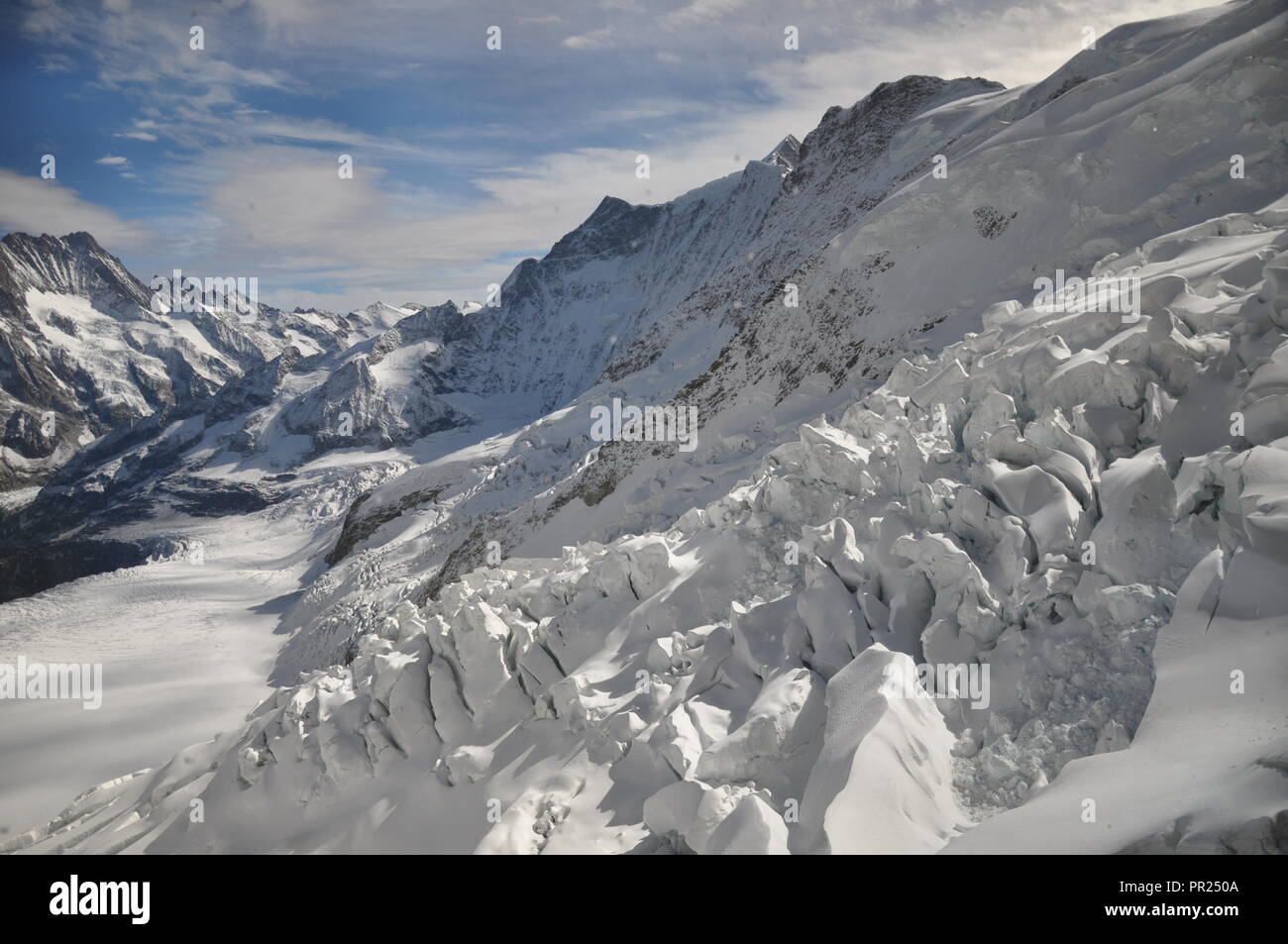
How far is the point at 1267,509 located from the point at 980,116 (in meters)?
42.0

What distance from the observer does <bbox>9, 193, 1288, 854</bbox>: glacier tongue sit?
16.2ft

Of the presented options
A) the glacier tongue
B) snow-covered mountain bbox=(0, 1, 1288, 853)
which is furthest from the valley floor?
the glacier tongue

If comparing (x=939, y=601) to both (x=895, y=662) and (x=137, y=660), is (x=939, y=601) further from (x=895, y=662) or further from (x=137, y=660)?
(x=137, y=660)

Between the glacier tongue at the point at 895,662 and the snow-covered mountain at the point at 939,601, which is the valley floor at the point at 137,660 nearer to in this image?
the snow-covered mountain at the point at 939,601

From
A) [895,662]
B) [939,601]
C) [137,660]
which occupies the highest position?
[939,601]

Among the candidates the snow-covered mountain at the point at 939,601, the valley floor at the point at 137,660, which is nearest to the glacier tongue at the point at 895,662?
the snow-covered mountain at the point at 939,601

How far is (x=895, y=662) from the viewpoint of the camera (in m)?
6.57

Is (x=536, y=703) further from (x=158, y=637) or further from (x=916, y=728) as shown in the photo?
(x=158, y=637)

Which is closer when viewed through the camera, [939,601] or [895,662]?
[895,662]

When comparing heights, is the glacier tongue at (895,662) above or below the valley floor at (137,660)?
above

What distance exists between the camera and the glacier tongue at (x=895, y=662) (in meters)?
4.93

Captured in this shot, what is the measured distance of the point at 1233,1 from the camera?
23797mm

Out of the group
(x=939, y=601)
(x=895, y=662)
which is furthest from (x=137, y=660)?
(x=939, y=601)
